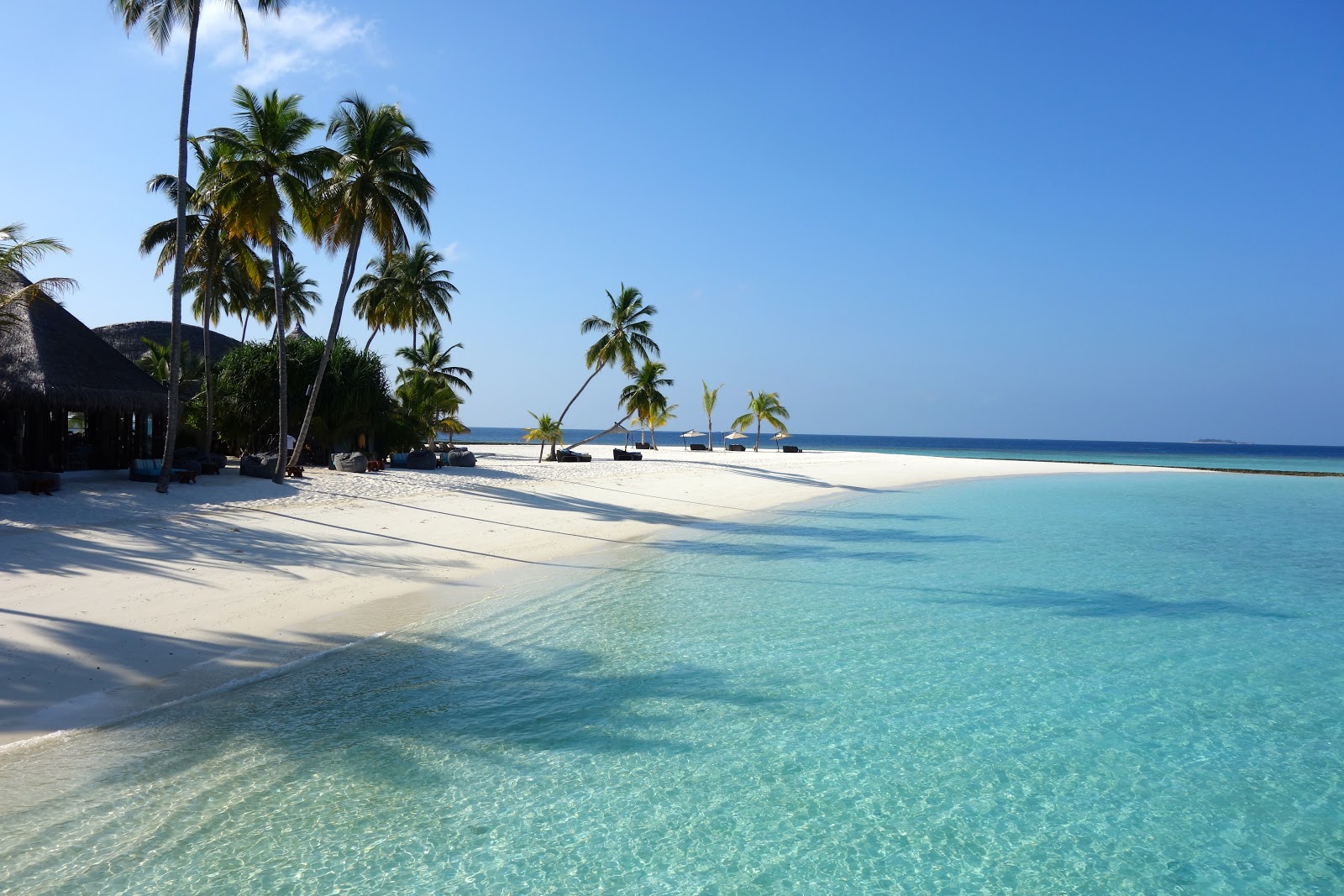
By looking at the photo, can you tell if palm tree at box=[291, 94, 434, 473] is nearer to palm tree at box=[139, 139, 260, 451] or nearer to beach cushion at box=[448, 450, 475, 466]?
palm tree at box=[139, 139, 260, 451]

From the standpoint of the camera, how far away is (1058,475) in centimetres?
4188

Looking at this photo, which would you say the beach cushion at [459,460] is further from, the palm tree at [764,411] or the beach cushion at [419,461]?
the palm tree at [764,411]

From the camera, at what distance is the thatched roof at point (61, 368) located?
55.7ft

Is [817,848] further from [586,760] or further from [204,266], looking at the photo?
[204,266]

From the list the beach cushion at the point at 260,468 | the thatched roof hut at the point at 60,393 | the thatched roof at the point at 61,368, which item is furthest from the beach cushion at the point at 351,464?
the thatched roof at the point at 61,368

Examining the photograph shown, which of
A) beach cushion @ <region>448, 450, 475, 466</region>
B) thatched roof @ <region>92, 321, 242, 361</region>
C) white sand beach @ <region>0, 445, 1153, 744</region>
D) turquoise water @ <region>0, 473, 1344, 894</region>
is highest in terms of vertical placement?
thatched roof @ <region>92, 321, 242, 361</region>

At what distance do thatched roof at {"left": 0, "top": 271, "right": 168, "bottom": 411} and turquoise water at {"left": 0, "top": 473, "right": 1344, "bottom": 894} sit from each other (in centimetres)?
1420

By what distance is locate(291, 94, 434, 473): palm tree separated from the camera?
68.2 ft

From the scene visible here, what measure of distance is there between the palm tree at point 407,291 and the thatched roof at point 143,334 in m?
6.01

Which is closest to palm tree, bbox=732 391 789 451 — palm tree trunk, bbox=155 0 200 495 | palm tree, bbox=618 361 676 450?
palm tree, bbox=618 361 676 450

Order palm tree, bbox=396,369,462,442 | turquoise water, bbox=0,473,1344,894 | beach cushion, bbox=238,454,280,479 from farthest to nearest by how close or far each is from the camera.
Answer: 1. palm tree, bbox=396,369,462,442
2. beach cushion, bbox=238,454,280,479
3. turquoise water, bbox=0,473,1344,894

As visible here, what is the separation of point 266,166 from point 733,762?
18932 millimetres

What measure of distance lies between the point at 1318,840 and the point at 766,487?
872 inches

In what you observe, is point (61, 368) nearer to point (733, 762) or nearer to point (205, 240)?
point (205, 240)
